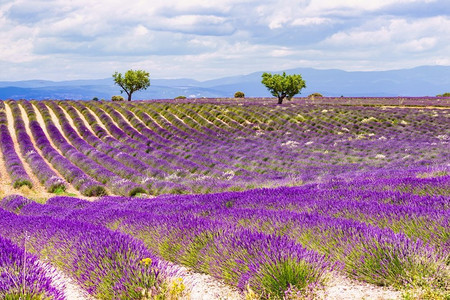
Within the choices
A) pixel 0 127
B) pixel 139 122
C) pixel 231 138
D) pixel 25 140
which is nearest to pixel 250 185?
pixel 231 138

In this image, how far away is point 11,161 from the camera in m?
24.1

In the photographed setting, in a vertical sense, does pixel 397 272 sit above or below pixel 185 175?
above

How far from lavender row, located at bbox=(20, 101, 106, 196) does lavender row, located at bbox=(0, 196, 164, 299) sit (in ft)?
42.4

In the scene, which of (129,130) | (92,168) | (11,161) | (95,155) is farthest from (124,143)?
(92,168)

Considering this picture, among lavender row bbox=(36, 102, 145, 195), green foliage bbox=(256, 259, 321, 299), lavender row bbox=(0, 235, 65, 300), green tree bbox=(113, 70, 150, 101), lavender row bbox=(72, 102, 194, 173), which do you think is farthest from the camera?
green tree bbox=(113, 70, 150, 101)

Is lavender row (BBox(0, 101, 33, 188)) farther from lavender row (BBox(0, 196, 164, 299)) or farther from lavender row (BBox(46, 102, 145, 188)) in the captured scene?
lavender row (BBox(0, 196, 164, 299))

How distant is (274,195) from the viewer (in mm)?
7641

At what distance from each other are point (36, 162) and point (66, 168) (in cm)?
251

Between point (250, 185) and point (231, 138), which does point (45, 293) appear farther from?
point (231, 138)

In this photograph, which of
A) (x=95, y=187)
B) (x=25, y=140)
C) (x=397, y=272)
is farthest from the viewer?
(x=25, y=140)

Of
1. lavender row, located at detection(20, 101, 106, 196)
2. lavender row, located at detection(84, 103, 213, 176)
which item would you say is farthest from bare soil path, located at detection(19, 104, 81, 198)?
lavender row, located at detection(84, 103, 213, 176)

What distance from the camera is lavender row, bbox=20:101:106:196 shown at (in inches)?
706

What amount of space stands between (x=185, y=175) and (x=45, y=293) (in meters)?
16.9

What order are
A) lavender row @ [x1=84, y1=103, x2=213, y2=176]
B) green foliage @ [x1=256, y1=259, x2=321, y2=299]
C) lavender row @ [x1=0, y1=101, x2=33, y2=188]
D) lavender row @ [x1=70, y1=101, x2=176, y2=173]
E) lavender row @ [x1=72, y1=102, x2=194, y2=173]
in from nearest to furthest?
1. green foliage @ [x1=256, y1=259, x2=321, y2=299]
2. lavender row @ [x1=0, y1=101, x2=33, y2=188]
3. lavender row @ [x1=84, y1=103, x2=213, y2=176]
4. lavender row @ [x1=70, y1=101, x2=176, y2=173]
5. lavender row @ [x1=72, y1=102, x2=194, y2=173]
